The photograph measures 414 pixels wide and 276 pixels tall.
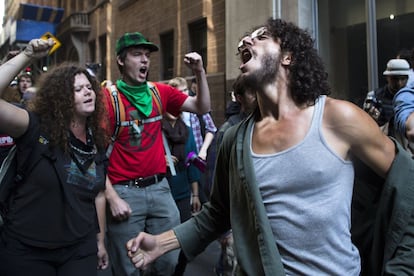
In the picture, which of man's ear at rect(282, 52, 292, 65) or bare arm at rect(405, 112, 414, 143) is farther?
bare arm at rect(405, 112, 414, 143)

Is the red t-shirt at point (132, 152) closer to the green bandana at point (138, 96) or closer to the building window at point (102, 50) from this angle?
the green bandana at point (138, 96)

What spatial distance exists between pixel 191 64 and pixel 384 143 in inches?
77.1

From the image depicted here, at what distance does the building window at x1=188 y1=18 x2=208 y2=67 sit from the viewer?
13753mm

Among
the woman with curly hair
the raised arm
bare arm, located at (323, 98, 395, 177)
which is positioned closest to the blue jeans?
the woman with curly hair

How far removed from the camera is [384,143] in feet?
6.14

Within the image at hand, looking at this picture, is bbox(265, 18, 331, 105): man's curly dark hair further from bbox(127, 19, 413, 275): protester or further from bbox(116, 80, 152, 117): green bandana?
bbox(116, 80, 152, 117): green bandana

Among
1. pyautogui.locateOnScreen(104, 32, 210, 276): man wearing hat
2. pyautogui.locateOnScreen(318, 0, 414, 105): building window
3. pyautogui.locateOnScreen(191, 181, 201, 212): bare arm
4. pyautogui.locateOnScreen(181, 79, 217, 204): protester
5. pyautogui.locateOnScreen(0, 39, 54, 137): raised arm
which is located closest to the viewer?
pyautogui.locateOnScreen(0, 39, 54, 137): raised arm

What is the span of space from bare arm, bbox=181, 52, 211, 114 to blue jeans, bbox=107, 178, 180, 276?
71 centimetres

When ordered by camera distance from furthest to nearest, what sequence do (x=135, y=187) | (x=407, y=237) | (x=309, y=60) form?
(x=135, y=187), (x=309, y=60), (x=407, y=237)

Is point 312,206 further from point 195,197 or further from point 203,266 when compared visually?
point 203,266

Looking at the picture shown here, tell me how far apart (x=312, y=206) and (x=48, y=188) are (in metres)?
1.74

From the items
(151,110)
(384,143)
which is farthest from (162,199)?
(384,143)

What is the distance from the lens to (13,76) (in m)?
2.71

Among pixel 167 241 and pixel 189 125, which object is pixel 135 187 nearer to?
pixel 167 241
